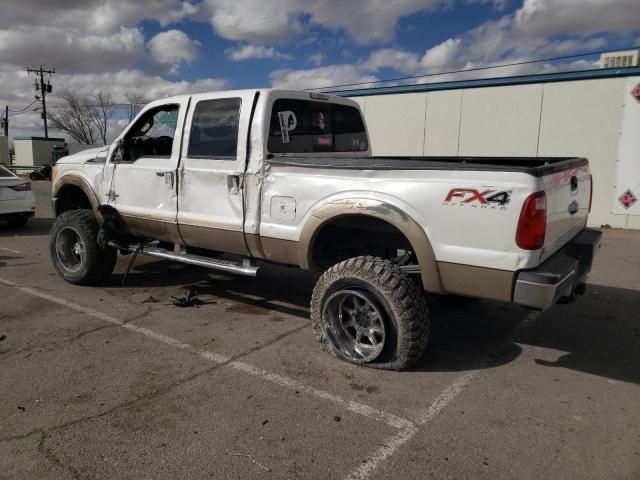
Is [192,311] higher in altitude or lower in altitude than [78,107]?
lower

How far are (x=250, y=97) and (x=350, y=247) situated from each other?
5.33ft

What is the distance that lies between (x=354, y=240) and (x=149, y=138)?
8.96ft

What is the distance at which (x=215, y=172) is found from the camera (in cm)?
471

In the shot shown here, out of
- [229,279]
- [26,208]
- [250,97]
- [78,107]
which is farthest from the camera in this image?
[78,107]

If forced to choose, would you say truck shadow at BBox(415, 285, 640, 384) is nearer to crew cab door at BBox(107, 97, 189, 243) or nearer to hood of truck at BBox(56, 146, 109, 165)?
crew cab door at BBox(107, 97, 189, 243)

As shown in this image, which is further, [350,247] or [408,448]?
[350,247]

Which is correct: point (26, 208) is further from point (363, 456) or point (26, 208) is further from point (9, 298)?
point (363, 456)

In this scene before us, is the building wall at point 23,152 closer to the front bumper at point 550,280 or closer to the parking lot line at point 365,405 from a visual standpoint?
the parking lot line at point 365,405

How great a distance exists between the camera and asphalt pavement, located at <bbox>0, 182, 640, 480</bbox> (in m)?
2.76

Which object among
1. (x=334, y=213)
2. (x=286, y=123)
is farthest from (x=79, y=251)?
(x=334, y=213)

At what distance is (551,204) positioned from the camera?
132 inches

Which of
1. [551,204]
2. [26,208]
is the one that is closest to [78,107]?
[26,208]

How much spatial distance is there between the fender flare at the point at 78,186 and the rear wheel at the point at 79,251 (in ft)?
0.64

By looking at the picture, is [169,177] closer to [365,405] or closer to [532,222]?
[365,405]
